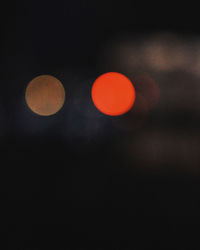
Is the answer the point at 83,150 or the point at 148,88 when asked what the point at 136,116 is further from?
the point at 83,150

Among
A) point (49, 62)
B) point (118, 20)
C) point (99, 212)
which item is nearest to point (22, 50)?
point (49, 62)

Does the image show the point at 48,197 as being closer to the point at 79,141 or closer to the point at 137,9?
the point at 79,141

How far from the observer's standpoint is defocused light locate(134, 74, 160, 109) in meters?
2.36

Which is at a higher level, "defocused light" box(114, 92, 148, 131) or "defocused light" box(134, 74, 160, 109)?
"defocused light" box(134, 74, 160, 109)

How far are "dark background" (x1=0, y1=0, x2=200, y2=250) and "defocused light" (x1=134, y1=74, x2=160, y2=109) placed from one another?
5.1 inches

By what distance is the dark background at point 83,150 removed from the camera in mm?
1301

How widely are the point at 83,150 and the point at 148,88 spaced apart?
0.91 meters

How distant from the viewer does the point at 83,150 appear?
6.84ft

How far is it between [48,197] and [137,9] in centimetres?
176

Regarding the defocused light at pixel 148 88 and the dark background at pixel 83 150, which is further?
the defocused light at pixel 148 88

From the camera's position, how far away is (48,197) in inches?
62.5

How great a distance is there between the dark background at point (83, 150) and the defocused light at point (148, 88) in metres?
0.13

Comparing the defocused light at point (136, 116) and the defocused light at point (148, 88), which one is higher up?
Answer: the defocused light at point (148, 88)

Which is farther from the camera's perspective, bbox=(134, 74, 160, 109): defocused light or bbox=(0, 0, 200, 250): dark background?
bbox=(134, 74, 160, 109): defocused light
